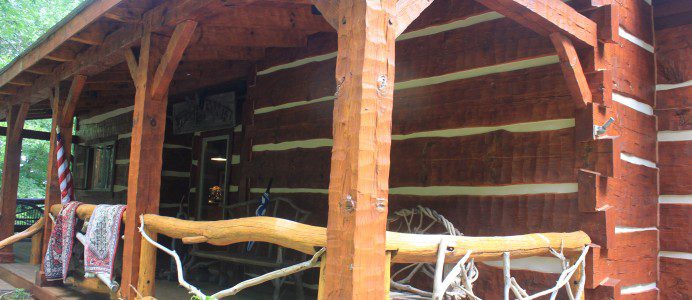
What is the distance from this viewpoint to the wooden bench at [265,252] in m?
4.72

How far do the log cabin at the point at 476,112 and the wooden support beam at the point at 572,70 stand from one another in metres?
0.01

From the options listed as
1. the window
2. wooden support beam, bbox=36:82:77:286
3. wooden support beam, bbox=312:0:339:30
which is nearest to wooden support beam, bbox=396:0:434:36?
wooden support beam, bbox=312:0:339:30

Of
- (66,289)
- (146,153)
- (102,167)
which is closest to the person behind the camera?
(146,153)

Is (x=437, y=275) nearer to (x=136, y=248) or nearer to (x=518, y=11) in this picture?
(x=518, y=11)

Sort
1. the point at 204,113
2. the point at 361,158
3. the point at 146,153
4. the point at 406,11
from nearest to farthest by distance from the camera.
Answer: the point at 361,158, the point at 406,11, the point at 146,153, the point at 204,113

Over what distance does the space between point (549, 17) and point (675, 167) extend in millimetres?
1812

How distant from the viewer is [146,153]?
13.1 ft

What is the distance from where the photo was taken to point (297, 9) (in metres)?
4.51

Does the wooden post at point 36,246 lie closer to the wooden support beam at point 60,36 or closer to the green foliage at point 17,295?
the green foliage at point 17,295

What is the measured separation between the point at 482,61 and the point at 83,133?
8.89m

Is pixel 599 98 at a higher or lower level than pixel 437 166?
higher

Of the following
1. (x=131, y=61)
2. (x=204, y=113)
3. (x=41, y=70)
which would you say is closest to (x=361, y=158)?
(x=131, y=61)

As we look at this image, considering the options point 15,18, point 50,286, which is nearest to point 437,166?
point 50,286

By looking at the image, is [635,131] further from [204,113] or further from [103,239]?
[204,113]
